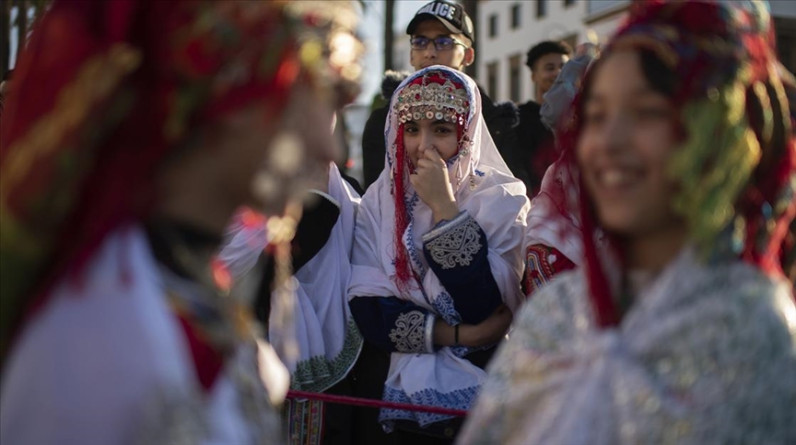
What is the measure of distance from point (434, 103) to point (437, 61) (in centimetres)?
157

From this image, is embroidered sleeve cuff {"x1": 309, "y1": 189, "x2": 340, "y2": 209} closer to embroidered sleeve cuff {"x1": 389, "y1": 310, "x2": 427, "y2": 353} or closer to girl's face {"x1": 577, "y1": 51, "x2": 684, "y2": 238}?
embroidered sleeve cuff {"x1": 389, "y1": 310, "x2": 427, "y2": 353}

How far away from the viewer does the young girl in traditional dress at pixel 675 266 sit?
243 centimetres

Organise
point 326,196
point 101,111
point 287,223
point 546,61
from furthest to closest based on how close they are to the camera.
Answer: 1. point 546,61
2. point 326,196
3. point 287,223
4. point 101,111

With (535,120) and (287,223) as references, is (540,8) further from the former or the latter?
(287,223)

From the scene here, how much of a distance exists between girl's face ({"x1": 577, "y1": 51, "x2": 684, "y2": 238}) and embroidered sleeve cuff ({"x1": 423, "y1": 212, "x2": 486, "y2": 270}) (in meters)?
1.85

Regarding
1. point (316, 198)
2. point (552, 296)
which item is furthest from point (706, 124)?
point (316, 198)

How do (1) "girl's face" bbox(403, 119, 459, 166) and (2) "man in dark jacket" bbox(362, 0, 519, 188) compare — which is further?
(2) "man in dark jacket" bbox(362, 0, 519, 188)

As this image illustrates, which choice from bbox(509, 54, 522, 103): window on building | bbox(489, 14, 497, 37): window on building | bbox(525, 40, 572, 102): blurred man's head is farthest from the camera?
bbox(489, 14, 497, 37): window on building

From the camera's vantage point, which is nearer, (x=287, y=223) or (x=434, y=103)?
(x=287, y=223)

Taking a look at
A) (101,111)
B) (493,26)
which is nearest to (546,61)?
(101,111)

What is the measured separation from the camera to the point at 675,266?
8.29ft

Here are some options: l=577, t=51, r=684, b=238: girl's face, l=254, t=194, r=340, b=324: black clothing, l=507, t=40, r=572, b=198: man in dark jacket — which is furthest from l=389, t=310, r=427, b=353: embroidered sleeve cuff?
l=577, t=51, r=684, b=238: girl's face

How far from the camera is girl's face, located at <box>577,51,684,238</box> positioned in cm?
253

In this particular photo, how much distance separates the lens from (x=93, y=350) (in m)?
1.89
